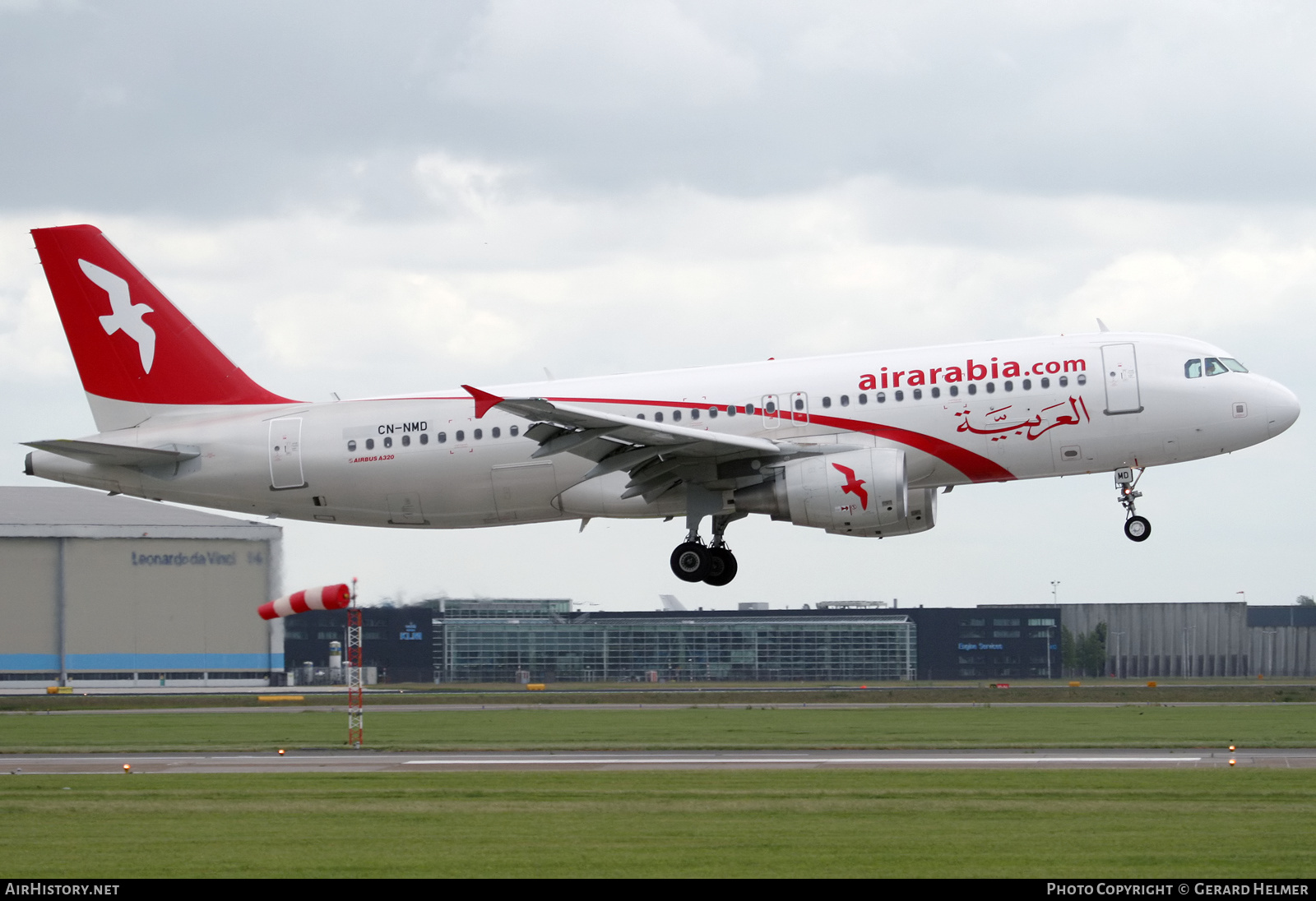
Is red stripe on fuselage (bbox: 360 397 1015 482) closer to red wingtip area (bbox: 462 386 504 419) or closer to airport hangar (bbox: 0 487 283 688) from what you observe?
red wingtip area (bbox: 462 386 504 419)

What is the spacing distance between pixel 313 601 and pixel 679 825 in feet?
76.4

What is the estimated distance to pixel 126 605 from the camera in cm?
12781

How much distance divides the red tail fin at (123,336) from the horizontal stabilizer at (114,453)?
179 centimetres

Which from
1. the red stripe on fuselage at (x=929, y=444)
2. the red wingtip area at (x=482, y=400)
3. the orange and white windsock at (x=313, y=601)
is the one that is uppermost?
the red wingtip area at (x=482, y=400)

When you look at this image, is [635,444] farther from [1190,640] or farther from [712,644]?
[1190,640]

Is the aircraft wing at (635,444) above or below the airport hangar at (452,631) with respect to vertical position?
above

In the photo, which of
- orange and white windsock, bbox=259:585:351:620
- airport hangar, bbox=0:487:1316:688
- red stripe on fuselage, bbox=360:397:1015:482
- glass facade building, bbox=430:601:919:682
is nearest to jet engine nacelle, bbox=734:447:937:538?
red stripe on fuselage, bbox=360:397:1015:482

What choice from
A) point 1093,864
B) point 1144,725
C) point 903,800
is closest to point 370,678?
point 1144,725

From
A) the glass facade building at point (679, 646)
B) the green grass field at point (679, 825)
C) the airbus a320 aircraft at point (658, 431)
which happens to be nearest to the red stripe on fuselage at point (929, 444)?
the airbus a320 aircraft at point (658, 431)

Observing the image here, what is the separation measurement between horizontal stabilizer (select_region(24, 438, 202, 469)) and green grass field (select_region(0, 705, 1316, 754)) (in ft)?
34.9

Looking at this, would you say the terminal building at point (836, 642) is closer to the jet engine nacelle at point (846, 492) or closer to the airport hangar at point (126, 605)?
the airport hangar at point (126, 605)

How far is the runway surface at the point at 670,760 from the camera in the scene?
3875cm

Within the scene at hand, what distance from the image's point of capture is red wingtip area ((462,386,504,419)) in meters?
35.2
